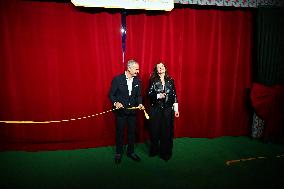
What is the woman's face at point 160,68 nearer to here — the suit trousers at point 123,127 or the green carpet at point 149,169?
the suit trousers at point 123,127

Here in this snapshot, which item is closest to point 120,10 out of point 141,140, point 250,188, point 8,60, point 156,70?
point 156,70

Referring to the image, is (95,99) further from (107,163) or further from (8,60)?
(8,60)

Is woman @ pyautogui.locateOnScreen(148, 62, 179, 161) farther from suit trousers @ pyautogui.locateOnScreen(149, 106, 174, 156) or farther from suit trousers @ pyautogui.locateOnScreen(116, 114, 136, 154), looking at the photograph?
suit trousers @ pyautogui.locateOnScreen(116, 114, 136, 154)

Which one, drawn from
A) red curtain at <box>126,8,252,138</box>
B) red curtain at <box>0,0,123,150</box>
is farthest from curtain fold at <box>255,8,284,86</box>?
red curtain at <box>0,0,123,150</box>

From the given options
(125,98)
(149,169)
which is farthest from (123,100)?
(149,169)

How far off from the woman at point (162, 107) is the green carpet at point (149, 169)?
A: 1.23ft

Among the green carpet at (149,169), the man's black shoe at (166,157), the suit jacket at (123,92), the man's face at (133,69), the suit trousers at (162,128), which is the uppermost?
the man's face at (133,69)

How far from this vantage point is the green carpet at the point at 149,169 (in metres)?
3.59

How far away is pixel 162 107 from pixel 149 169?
102cm

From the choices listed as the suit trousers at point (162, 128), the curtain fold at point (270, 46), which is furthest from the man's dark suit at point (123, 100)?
the curtain fold at point (270, 46)

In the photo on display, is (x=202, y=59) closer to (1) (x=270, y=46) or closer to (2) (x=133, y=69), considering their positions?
(1) (x=270, y=46)

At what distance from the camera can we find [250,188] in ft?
11.5

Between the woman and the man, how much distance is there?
262 mm

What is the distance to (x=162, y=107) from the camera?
420 centimetres
